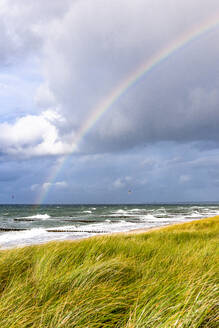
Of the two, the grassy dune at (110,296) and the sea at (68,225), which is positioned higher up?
the grassy dune at (110,296)

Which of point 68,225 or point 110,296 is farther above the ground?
point 110,296

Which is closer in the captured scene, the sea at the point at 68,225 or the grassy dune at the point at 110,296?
the grassy dune at the point at 110,296

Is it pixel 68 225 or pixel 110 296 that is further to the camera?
pixel 68 225

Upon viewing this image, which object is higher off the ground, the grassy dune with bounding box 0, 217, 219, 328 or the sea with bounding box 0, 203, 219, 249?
the grassy dune with bounding box 0, 217, 219, 328

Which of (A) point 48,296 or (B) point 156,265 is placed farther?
(B) point 156,265

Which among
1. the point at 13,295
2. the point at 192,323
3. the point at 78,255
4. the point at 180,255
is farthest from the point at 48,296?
the point at 180,255

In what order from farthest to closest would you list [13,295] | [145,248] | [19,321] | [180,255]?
[145,248], [180,255], [13,295], [19,321]

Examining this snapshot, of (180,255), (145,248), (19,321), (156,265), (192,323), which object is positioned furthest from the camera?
(145,248)

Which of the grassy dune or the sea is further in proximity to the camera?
the sea

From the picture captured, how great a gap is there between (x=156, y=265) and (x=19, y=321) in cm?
263

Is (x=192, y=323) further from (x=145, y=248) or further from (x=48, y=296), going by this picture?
(x=145, y=248)

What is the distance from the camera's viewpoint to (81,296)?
318 centimetres

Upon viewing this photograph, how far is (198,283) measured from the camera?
10.6ft

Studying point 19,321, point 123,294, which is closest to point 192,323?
point 123,294
